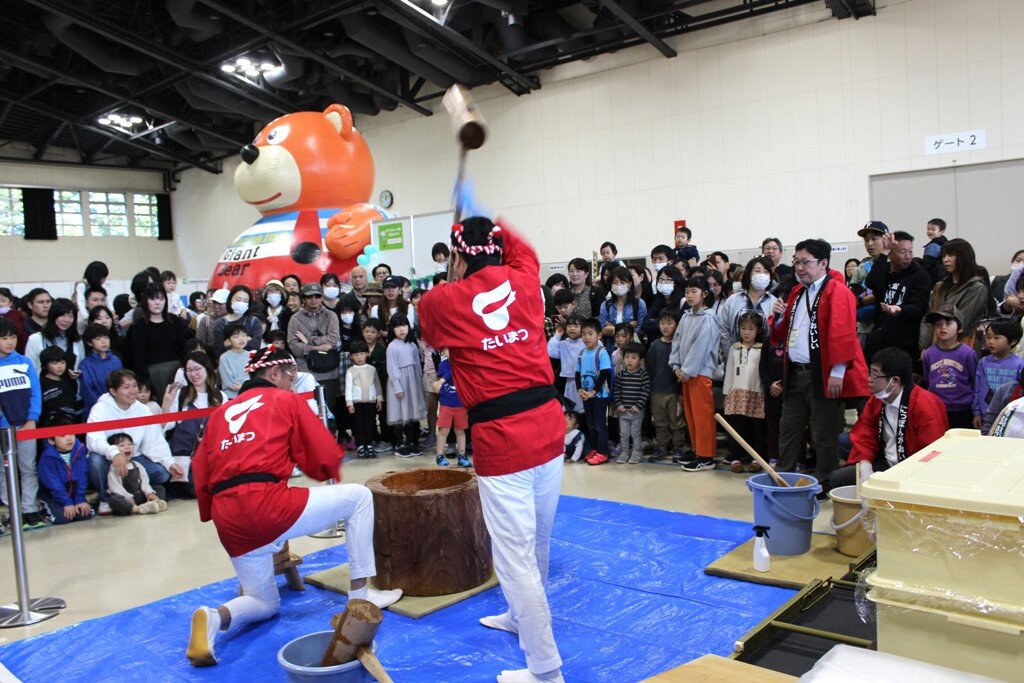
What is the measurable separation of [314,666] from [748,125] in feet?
35.1

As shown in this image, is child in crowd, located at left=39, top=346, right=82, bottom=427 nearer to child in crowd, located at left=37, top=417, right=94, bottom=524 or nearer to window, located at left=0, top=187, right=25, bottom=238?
child in crowd, located at left=37, top=417, right=94, bottom=524

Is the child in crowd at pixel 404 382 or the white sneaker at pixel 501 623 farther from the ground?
the child in crowd at pixel 404 382

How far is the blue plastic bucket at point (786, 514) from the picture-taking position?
169 inches

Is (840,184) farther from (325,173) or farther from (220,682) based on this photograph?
(220,682)

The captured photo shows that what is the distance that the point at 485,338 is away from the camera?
313cm

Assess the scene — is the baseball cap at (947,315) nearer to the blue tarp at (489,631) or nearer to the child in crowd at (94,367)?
the blue tarp at (489,631)

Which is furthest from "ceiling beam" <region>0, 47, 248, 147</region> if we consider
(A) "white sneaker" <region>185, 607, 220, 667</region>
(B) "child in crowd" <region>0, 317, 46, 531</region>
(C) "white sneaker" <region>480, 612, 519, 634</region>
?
(C) "white sneaker" <region>480, 612, 519, 634</region>

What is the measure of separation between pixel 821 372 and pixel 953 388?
948 mm

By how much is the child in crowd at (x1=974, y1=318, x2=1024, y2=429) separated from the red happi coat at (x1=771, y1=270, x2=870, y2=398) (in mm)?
762

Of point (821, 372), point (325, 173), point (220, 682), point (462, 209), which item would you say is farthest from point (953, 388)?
point (325, 173)

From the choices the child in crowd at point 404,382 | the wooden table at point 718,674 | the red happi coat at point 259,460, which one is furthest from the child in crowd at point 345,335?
the wooden table at point 718,674

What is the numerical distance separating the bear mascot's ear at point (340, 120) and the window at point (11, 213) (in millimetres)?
12090

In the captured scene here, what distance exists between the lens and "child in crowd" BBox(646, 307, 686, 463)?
6.96 meters

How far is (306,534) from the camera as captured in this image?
12.6 ft
